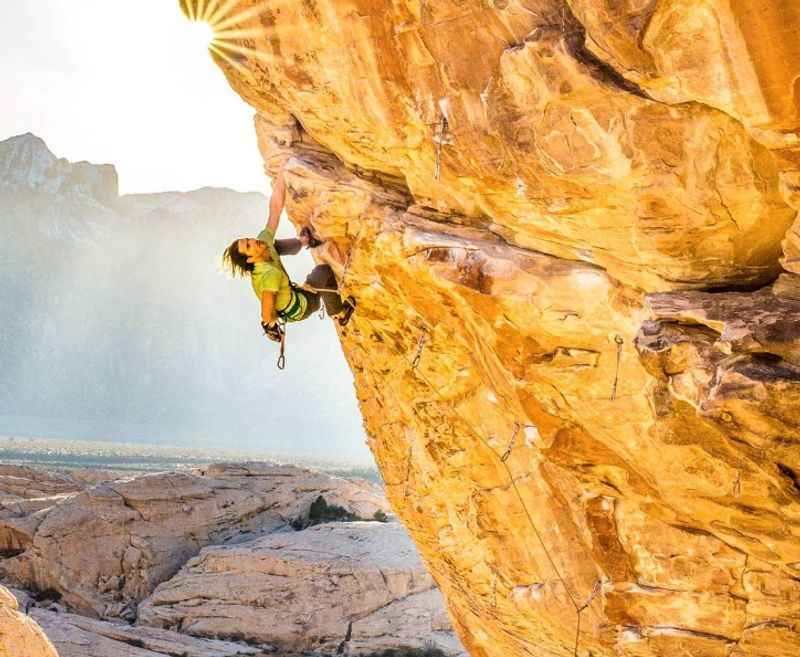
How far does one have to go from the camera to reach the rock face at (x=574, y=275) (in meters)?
5.91

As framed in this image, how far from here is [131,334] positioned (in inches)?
5630

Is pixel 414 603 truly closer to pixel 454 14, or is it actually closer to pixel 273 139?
pixel 273 139

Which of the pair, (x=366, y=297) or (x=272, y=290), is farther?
(x=366, y=297)

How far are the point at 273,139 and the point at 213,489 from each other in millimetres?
21871

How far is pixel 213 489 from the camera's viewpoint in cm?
2978

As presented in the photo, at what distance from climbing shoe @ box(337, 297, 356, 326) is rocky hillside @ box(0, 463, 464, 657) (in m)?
13.9

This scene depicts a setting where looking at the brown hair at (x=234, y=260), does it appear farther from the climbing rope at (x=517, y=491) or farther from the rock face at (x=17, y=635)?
the rock face at (x=17, y=635)

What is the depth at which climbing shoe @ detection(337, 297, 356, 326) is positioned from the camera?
1025 centimetres

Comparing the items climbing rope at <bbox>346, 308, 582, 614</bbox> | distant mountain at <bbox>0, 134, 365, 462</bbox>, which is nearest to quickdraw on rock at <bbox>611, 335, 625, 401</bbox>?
climbing rope at <bbox>346, 308, 582, 614</bbox>

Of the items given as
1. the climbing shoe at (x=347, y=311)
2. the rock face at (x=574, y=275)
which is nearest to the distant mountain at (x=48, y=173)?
the climbing shoe at (x=347, y=311)

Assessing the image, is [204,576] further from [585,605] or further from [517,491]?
[585,605]

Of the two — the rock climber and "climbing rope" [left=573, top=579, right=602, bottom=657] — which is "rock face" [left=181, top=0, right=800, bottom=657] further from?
the rock climber

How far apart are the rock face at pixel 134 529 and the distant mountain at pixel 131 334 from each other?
108 m

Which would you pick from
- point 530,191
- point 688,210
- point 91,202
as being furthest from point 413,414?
point 91,202
